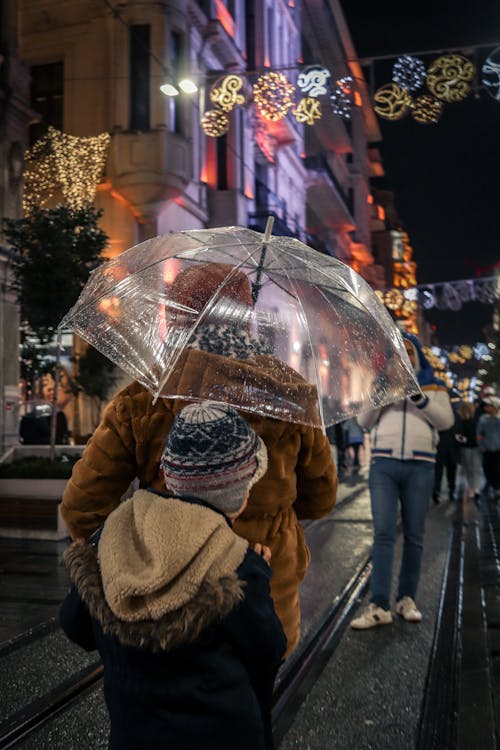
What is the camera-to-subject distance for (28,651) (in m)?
4.72

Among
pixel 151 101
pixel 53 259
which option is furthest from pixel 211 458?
pixel 151 101

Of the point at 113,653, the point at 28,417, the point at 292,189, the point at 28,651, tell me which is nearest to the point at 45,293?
the point at 28,417

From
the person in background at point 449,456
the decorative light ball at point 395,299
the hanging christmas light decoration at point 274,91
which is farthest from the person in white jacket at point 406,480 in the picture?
the decorative light ball at point 395,299

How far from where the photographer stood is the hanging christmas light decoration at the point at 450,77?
11.7 metres

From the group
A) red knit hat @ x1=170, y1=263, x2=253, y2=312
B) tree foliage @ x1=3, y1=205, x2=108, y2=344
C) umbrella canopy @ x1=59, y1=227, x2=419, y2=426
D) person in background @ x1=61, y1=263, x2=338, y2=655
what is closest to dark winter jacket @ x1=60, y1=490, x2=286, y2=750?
person in background @ x1=61, y1=263, x2=338, y2=655

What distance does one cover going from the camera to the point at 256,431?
2625 millimetres

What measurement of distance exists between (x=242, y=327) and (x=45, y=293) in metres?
10.0

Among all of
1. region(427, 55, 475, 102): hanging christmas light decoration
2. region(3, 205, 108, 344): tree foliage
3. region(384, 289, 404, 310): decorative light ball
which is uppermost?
region(427, 55, 475, 102): hanging christmas light decoration

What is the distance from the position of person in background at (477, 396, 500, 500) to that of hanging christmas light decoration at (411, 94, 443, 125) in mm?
5104

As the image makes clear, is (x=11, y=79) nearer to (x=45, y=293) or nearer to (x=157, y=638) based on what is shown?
(x=45, y=293)

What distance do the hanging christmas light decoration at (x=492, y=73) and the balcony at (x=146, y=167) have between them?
1045 cm

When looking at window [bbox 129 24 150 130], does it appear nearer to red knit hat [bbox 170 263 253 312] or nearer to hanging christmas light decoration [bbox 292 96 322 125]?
hanging christmas light decoration [bbox 292 96 322 125]

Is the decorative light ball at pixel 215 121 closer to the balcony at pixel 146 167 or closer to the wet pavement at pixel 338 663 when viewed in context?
the balcony at pixel 146 167

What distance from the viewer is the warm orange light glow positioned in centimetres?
2403
